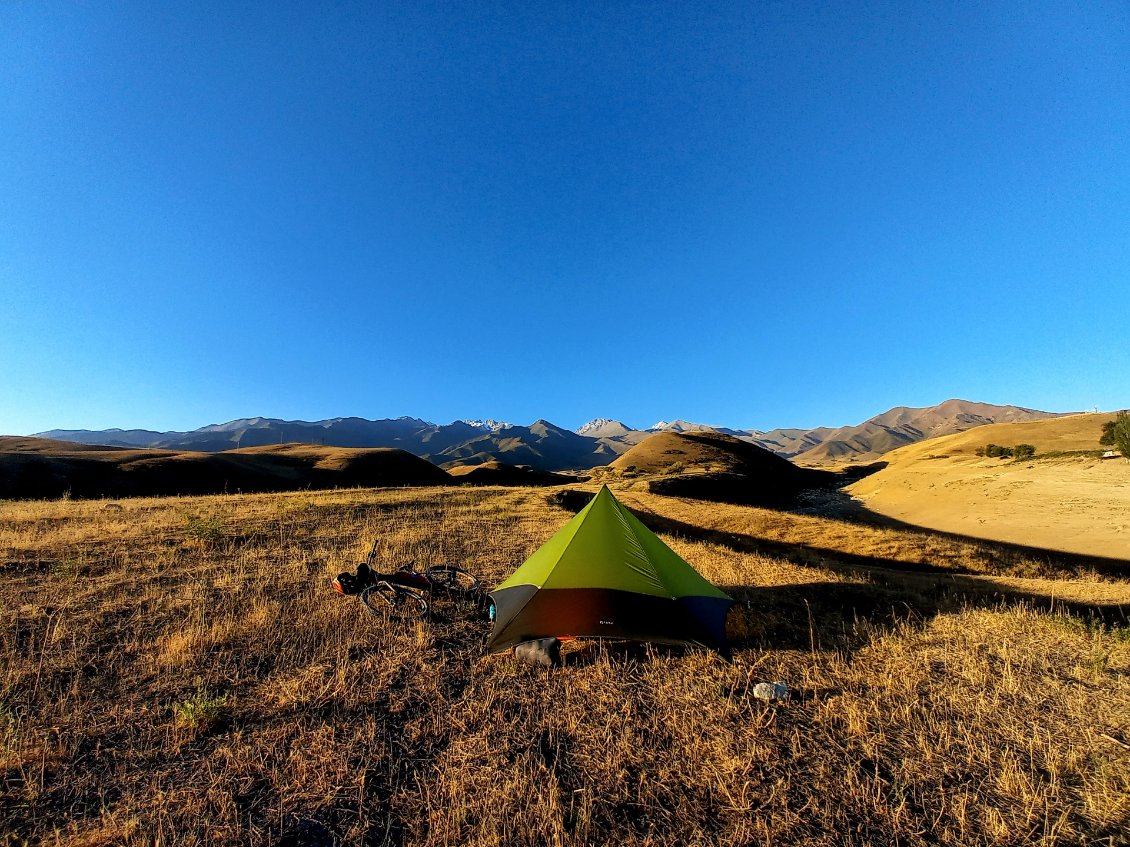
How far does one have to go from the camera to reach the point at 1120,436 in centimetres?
5409

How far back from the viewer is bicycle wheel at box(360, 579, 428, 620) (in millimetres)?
8484

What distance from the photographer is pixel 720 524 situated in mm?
26797

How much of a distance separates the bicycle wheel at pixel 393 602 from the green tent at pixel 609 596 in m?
1.64

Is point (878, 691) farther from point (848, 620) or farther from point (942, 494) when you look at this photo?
point (942, 494)

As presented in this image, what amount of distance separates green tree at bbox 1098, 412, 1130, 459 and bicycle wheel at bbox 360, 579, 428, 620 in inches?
2982

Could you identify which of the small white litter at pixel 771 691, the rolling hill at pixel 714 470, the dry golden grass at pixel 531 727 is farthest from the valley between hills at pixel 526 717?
the rolling hill at pixel 714 470

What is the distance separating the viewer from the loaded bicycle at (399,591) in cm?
867

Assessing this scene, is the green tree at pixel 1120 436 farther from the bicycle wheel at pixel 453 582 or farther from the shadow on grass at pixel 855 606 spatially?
the bicycle wheel at pixel 453 582

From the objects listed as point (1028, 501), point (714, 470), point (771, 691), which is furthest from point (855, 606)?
point (714, 470)

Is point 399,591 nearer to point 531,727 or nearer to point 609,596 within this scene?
point 609,596

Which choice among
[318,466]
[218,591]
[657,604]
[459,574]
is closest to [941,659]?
[657,604]

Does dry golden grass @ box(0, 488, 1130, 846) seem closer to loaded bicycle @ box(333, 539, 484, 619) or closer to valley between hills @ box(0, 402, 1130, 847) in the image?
valley between hills @ box(0, 402, 1130, 847)

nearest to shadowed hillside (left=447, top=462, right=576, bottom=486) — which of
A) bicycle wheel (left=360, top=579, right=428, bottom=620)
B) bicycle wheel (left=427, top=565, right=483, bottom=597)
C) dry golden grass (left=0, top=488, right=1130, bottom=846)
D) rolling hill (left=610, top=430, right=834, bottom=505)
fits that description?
rolling hill (left=610, top=430, right=834, bottom=505)

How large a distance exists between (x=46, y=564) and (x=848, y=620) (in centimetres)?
1864
